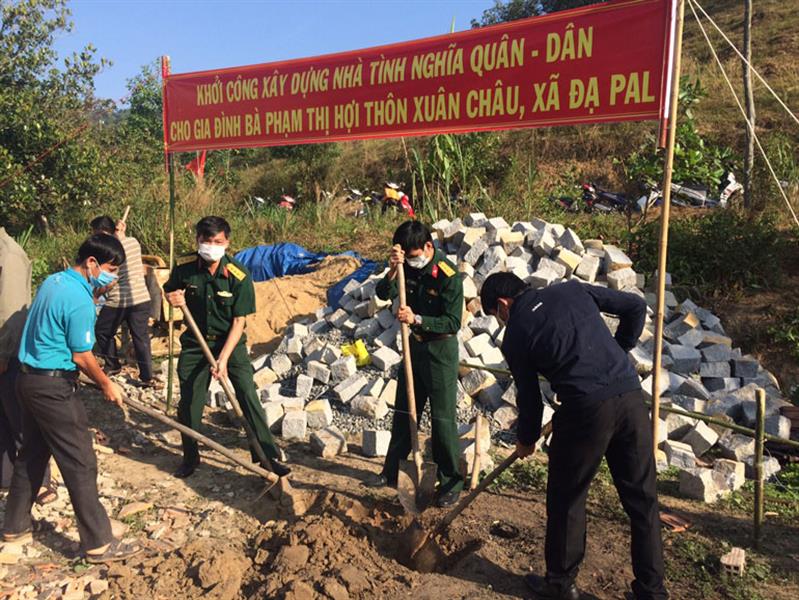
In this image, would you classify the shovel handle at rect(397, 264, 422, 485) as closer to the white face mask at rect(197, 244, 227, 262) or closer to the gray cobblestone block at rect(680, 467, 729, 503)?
the white face mask at rect(197, 244, 227, 262)

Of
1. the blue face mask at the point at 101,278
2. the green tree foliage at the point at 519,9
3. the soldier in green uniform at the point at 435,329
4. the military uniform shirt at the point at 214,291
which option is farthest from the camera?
the green tree foliage at the point at 519,9

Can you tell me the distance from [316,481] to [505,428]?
5.79 ft

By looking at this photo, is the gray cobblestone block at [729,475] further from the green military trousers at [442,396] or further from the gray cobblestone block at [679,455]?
the green military trousers at [442,396]

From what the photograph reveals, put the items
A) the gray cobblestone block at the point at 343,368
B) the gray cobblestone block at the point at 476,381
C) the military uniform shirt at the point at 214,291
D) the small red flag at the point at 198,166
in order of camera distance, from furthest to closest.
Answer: the small red flag at the point at 198,166, the gray cobblestone block at the point at 343,368, the gray cobblestone block at the point at 476,381, the military uniform shirt at the point at 214,291

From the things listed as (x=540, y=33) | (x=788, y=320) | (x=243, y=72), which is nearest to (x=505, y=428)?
(x=540, y=33)

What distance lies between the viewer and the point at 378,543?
3766 millimetres

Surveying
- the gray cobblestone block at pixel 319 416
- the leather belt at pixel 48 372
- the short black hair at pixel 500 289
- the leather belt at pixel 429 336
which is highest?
the short black hair at pixel 500 289

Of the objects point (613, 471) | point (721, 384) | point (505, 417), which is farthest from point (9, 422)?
point (721, 384)

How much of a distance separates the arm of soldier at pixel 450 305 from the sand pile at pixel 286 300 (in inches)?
155

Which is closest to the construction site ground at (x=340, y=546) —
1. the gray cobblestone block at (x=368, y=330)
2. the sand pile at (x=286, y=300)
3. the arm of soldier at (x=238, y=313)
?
the arm of soldier at (x=238, y=313)

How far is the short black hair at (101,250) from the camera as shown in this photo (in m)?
3.50

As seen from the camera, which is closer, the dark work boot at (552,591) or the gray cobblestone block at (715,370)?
the dark work boot at (552,591)

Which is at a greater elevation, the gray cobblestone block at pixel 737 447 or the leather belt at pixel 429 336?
the leather belt at pixel 429 336

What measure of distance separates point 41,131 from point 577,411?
11753mm
